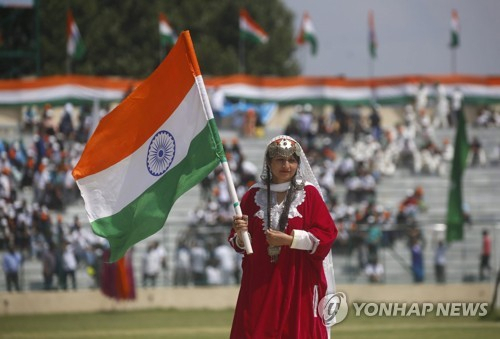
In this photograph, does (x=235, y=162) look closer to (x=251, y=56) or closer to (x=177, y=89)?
(x=177, y=89)

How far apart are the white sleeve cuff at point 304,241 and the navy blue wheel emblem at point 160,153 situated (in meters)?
1.40

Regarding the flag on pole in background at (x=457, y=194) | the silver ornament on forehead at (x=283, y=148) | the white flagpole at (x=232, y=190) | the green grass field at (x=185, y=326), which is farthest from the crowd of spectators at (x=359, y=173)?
the silver ornament on forehead at (x=283, y=148)

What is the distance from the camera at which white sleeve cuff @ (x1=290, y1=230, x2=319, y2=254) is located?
377 inches

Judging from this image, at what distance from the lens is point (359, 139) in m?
40.4

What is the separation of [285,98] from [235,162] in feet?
30.9

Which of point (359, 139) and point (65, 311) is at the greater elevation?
point (359, 139)

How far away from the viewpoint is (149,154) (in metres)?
10.5

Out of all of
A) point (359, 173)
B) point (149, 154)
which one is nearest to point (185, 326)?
point (149, 154)

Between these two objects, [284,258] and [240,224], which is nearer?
[240,224]

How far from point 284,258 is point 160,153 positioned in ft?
4.76

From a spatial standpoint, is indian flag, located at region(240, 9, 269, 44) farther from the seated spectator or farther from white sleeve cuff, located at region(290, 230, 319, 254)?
white sleeve cuff, located at region(290, 230, 319, 254)

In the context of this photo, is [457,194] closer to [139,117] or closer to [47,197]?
[47,197]

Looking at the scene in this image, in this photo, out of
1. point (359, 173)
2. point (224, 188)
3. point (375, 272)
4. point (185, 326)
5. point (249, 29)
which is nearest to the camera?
point (185, 326)

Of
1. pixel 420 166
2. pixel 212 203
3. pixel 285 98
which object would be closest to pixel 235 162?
pixel 212 203
